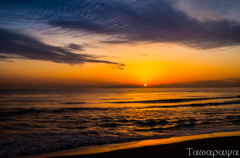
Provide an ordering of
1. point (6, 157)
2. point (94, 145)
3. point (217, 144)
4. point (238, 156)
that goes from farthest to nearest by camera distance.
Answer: point (94, 145), point (217, 144), point (6, 157), point (238, 156)

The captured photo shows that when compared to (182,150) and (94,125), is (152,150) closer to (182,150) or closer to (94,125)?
(182,150)

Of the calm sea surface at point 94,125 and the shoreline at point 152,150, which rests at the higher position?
the shoreline at point 152,150

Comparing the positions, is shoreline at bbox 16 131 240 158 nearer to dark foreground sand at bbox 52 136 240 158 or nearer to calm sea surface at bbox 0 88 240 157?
dark foreground sand at bbox 52 136 240 158

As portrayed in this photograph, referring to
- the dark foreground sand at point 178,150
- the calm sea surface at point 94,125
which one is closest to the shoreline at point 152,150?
the dark foreground sand at point 178,150

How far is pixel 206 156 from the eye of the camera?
762cm

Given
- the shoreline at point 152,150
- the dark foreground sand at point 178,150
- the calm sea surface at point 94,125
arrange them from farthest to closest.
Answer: the calm sea surface at point 94,125
the shoreline at point 152,150
the dark foreground sand at point 178,150

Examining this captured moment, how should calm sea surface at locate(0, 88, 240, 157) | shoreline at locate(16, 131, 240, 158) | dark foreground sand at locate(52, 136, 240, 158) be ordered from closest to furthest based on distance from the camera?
dark foreground sand at locate(52, 136, 240, 158), shoreline at locate(16, 131, 240, 158), calm sea surface at locate(0, 88, 240, 157)

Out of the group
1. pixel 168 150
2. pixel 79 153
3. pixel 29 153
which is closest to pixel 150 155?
pixel 168 150

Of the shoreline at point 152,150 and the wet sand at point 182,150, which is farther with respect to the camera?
the shoreline at point 152,150

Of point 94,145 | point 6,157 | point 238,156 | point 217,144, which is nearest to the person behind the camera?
point 238,156

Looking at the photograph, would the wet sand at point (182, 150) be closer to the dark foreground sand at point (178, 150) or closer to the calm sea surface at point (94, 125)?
the dark foreground sand at point (178, 150)

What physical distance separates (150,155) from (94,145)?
3.73 meters

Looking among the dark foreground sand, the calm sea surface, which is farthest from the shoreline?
the calm sea surface

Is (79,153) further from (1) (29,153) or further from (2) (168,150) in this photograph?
(2) (168,150)
